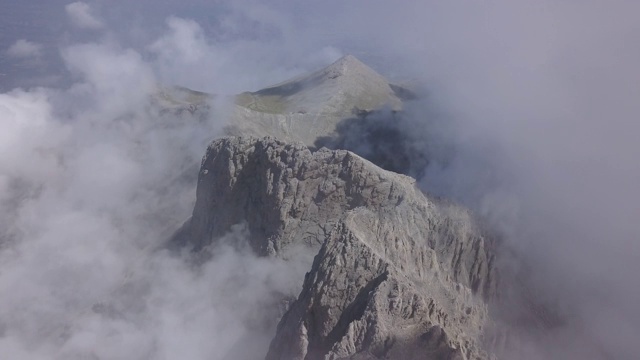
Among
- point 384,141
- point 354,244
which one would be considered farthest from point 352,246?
point 384,141

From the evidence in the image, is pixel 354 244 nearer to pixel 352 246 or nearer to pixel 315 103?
pixel 352 246

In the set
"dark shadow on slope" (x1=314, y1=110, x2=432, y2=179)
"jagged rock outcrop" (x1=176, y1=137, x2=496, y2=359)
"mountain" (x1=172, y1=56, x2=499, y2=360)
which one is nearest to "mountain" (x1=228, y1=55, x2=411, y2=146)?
"dark shadow on slope" (x1=314, y1=110, x2=432, y2=179)

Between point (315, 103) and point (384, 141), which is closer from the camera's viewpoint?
point (384, 141)

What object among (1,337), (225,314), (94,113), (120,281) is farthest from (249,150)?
(94,113)

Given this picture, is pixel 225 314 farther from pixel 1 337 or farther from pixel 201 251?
pixel 1 337

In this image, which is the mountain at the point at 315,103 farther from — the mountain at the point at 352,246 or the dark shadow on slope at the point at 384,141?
the mountain at the point at 352,246

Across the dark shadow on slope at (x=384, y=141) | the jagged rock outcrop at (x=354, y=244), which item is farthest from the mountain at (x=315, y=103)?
the jagged rock outcrop at (x=354, y=244)

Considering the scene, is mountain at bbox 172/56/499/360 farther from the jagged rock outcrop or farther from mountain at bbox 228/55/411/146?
mountain at bbox 228/55/411/146
